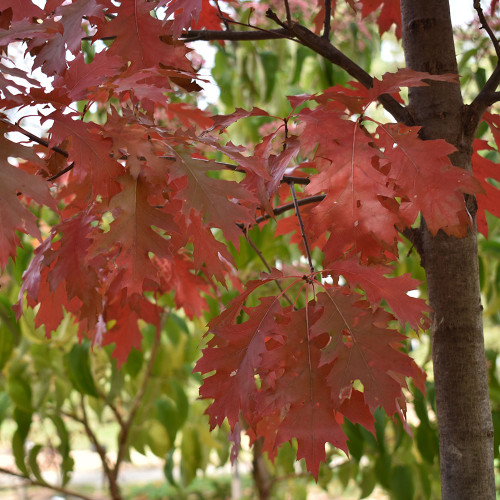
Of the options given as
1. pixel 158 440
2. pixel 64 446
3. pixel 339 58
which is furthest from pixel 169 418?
pixel 339 58

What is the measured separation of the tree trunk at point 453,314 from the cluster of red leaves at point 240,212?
0.38 ft

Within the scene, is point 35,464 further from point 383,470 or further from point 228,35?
point 228,35

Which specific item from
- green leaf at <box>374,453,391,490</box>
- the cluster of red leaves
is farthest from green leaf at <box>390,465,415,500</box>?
the cluster of red leaves

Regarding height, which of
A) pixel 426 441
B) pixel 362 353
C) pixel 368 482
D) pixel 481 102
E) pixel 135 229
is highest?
pixel 481 102

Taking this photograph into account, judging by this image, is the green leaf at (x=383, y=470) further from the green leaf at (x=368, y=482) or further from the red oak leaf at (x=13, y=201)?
the red oak leaf at (x=13, y=201)

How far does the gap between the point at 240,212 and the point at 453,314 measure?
30cm

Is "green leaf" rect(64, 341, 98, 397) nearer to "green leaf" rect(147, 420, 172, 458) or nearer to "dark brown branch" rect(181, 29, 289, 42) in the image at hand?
"green leaf" rect(147, 420, 172, 458)

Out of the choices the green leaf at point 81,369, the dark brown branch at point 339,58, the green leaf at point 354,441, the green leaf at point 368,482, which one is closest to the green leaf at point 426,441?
the green leaf at point 354,441

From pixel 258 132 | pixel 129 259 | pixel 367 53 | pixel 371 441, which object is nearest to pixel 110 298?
pixel 129 259

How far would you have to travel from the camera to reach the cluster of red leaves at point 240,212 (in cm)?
49

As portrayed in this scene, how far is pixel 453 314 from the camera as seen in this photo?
0.67m

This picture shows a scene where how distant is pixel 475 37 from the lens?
118cm

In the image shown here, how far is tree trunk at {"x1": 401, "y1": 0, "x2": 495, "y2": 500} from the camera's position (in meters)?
0.66

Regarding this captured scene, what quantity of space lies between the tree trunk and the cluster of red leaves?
12 cm
